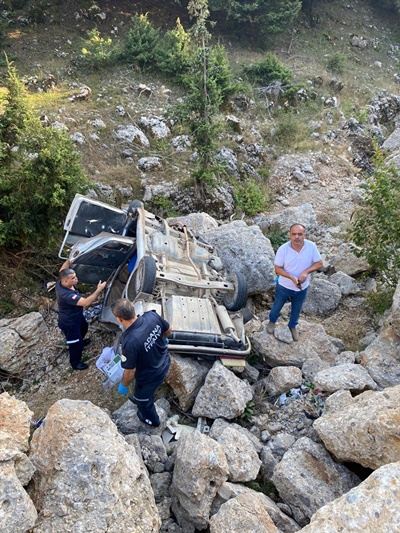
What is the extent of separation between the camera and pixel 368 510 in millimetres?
2031

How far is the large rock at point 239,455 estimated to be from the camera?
10.5 ft

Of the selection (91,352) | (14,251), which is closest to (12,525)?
(91,352)

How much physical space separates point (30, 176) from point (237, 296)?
3.90 m

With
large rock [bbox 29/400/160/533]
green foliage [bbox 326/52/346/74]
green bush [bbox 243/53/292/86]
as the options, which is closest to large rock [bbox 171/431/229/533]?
large rock [bbox 29/400/160/533]

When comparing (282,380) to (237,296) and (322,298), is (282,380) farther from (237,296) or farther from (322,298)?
(322,298)

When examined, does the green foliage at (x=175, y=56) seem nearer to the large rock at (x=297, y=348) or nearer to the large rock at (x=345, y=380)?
the large rock at (x=297, y=348)

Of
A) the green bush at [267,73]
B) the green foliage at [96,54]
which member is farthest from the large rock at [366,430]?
the green bush at [267,73]

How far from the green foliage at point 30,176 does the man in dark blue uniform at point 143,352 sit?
3.77 metres

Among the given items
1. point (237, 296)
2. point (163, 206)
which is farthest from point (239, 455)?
point (163, 206)

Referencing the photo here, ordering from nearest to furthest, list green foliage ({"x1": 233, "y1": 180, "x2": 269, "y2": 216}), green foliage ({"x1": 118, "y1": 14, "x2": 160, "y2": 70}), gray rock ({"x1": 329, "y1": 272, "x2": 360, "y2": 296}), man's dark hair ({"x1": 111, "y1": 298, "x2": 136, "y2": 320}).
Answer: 1. man's dark hair ({"x1": 111, "y1": 298, "x2": 136, "y2": 320})
2. gray rock ({"x1": 329, "y1": 272, "x2": 360, "y2": 296})
3. green foliage ({"x1": 233, "y1": 180, "x2": 269, "y2": 216})
4. green foliage ({"x1": 118, "y1": 14, "x2": 160, "y2": 70})

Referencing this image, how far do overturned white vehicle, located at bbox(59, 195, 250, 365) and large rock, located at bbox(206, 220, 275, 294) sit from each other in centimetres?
47

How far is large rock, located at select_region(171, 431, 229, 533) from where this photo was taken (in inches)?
114

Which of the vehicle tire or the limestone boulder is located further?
the vehicle tire

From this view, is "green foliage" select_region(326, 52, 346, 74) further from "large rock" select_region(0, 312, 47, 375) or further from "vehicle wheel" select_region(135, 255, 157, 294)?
"large rock" select_region(0, 312, 47, 375)
